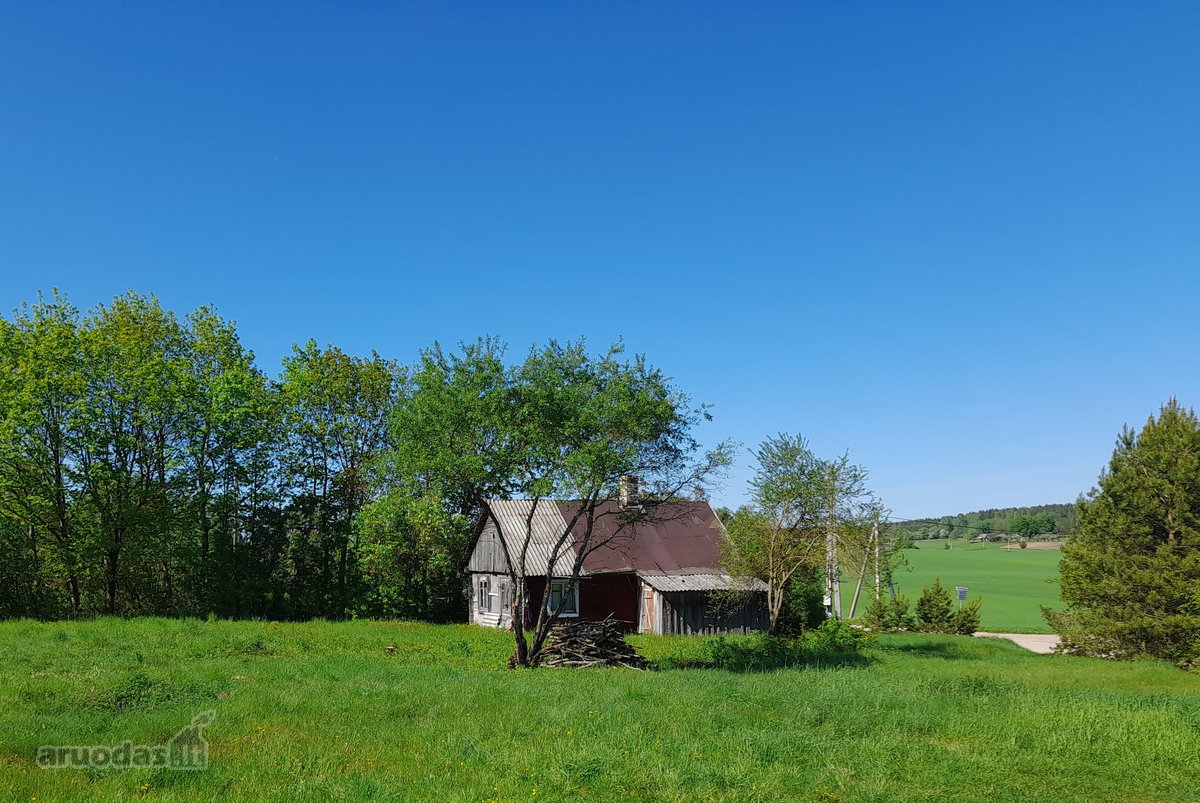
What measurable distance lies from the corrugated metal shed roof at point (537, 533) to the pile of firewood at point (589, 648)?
1201cm

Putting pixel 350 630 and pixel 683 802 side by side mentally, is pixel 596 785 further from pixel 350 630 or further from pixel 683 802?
pixel 350 630

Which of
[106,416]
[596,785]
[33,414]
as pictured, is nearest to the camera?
[596,785]

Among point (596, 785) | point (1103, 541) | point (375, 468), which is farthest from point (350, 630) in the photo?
point (1103, 541)

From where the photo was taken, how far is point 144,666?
18.6 m

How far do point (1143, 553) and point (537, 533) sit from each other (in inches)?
949

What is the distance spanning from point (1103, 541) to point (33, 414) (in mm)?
41115

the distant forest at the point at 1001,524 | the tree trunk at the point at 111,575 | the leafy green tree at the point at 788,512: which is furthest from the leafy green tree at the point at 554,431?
the distant forest at the point at 1001,524

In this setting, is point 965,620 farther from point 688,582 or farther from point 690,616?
point 688,582

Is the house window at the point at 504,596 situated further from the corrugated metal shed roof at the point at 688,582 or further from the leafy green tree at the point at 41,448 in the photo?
the leafy green tree at the point at 41,448

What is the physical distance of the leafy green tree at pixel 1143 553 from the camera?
27469mm

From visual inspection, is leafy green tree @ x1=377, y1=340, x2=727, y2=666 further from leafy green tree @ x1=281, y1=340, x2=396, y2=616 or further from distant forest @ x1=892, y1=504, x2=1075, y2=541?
distant forest @ x1=892, y1=504, x2=1075, y2=541

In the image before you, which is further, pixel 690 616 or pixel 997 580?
pixel 997 580

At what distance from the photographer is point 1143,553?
94.3 feet

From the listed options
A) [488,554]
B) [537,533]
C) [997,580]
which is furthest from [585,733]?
[997,580]
